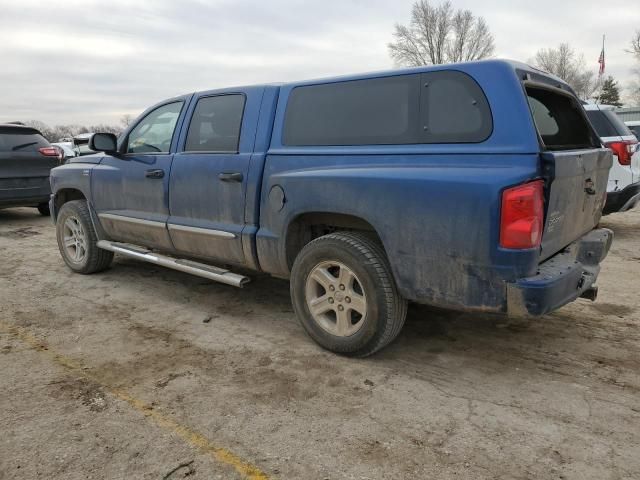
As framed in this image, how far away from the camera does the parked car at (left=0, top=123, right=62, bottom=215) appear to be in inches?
340

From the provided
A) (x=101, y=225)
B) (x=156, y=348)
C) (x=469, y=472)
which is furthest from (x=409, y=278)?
(x=101, y=225)

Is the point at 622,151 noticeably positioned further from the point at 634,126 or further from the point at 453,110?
the point at 634,126

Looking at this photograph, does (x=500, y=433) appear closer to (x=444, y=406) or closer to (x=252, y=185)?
(x=444, y=406)

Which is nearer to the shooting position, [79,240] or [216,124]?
[216,124]

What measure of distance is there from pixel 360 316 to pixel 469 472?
1.35 meters

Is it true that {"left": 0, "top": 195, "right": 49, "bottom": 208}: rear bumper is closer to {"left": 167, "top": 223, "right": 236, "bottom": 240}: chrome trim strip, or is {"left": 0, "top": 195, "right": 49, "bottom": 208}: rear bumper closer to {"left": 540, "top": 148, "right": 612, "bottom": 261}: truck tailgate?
{"left": 167, "top": 223, "right": 236, "bottom": 240}: chrome trim strip

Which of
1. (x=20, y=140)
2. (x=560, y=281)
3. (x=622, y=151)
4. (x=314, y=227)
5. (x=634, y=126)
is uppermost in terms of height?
(x=634, y=126)

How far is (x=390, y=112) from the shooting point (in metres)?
3.18

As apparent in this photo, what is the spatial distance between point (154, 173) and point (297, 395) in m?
2.52

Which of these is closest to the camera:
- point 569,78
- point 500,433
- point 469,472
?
point 469,472

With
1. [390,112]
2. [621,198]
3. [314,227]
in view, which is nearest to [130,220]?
[314,227]

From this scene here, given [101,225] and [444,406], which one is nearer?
[444,406]

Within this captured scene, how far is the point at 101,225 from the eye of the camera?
17.2 ft

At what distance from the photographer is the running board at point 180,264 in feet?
13.1
